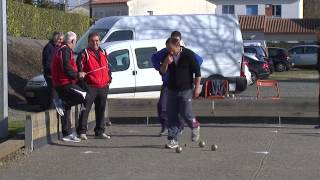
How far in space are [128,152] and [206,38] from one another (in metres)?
10.9

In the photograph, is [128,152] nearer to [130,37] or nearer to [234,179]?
[234,179]

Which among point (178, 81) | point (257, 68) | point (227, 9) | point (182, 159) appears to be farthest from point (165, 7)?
point (182, 159)

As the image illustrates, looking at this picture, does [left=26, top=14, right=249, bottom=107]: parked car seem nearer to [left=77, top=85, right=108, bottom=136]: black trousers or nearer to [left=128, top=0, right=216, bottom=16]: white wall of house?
[left=77, top=85, right=108, bottom=136]: black trousers

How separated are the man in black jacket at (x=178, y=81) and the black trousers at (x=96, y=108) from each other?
153cm

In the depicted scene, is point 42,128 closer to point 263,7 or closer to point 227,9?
point 227,9

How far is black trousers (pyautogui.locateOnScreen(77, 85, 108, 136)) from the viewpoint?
1248cm

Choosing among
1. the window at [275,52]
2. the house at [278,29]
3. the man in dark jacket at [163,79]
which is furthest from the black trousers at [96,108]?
the house at [278,29]

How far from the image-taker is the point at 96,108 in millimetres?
12914

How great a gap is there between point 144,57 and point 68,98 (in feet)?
15.5

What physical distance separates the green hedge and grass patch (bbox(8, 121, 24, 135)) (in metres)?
13.8

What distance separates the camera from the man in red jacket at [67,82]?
1216 centimetres

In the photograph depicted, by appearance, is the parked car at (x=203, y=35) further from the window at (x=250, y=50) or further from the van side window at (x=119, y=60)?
the window at (x=250, y=50)

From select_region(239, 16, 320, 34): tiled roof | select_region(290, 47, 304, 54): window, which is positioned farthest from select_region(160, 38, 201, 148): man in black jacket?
select_region(239, 16, 320, 34): tiled roof

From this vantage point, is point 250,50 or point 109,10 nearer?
point 250,50
